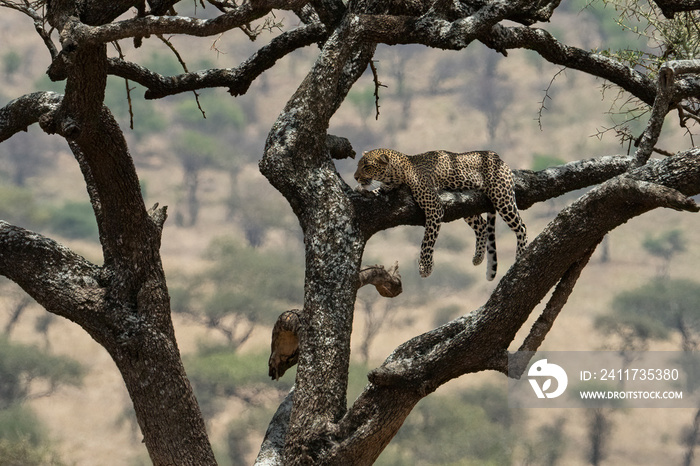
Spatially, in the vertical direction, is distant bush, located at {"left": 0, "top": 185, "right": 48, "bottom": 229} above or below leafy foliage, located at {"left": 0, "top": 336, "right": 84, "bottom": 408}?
above

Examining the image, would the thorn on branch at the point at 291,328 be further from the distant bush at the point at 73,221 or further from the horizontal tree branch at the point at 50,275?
the distant bush at the point at 73,221

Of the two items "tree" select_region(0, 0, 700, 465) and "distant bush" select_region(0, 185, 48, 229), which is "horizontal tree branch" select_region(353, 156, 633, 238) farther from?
"distant bush" select_region(0, 185, 48, 229)

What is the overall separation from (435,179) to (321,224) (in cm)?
92

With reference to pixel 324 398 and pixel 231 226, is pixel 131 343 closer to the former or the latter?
pixel 324 398

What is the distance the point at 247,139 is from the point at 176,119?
144 cm

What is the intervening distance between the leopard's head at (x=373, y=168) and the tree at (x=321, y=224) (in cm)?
19

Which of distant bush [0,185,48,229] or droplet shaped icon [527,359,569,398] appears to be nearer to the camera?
droplet shaped icon [527,359,569,398]

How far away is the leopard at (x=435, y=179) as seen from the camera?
4.70 meters

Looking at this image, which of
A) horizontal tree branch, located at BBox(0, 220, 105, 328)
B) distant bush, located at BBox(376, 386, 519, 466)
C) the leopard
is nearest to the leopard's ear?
the leopard

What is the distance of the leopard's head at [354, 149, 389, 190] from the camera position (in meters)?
4.82

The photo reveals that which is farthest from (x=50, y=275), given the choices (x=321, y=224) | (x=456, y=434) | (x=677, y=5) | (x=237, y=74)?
(x=456, y=434)

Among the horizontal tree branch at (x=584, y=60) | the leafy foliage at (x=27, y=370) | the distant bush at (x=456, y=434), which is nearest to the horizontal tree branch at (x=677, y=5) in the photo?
the horizontal tree branch at (x=584, y=60)

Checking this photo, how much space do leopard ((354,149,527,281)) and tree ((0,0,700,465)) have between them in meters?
0.08

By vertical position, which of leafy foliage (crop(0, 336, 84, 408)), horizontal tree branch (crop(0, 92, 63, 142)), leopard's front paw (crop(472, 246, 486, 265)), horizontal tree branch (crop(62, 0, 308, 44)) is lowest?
leopard's front paw (crop(472, 246, 486, 265))
